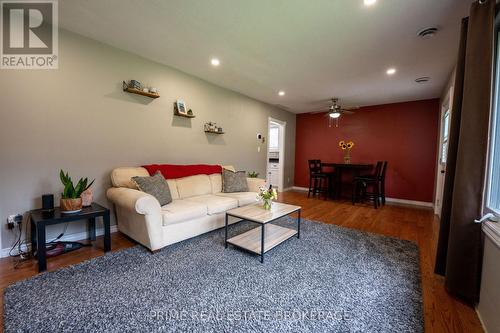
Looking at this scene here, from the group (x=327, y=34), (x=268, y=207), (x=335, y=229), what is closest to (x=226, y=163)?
(x=268, y=207)

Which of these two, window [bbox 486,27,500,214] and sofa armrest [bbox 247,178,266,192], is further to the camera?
sofa armrest [bbox 247,178,266,192]

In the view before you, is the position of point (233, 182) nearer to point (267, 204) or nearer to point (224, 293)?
point (267, 204)

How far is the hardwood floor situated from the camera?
4.72 feet

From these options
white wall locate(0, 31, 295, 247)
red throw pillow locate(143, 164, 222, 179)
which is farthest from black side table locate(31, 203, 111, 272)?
red throw pillow locate(143, 164, 222, 179)

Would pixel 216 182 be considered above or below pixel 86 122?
below

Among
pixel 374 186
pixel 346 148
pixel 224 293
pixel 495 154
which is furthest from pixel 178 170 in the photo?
pixel 346 148

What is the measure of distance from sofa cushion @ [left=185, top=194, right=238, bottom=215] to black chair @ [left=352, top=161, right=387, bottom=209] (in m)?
3.16

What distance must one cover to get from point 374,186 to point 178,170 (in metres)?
4.16

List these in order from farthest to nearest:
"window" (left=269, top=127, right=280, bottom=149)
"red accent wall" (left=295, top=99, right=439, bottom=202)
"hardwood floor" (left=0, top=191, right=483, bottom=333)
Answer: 1. "window" (left=269, top=127, right=280, bottom=149)
2. "red accent wall" (left=295, top=99, right=439, bottom=202)
3. "hardwood floor" (left=0, top=191, right=483, bottom=333)

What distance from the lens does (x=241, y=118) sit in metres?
4.76

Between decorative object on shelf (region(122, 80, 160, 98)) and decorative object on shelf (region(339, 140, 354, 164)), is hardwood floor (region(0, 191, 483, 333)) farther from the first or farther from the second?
decorative object on shelf (region(122, 80, 160, 98))

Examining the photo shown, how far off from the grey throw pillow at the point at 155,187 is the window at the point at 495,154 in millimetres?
3007

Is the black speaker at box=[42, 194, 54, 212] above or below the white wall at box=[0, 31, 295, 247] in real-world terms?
below

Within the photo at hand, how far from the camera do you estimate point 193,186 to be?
3275mm
